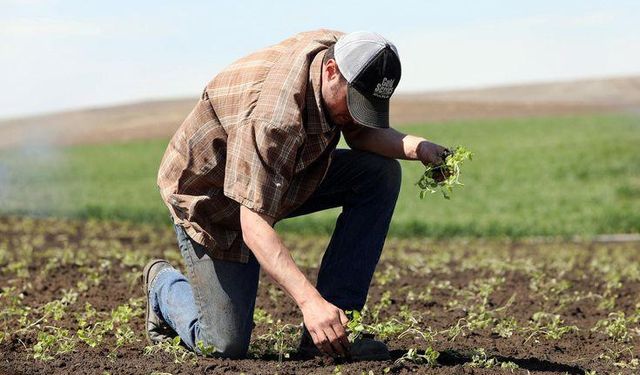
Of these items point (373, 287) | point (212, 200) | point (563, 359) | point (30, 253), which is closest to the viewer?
point (212, 200)

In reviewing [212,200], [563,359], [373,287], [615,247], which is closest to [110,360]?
[212,200]

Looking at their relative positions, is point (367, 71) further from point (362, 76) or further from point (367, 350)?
point (367, 350)

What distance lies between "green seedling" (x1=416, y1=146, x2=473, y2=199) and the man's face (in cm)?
56

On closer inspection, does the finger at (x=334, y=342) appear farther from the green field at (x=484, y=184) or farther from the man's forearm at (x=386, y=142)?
the green field at (x=484, y=184)

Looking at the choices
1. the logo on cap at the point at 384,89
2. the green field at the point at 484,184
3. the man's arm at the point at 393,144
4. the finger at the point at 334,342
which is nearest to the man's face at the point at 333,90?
the logo on cap at the point at 384,89

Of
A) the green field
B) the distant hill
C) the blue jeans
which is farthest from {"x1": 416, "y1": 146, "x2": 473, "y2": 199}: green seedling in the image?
the distant hill

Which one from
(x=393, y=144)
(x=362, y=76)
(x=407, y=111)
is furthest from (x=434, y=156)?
(x=407, y=111)

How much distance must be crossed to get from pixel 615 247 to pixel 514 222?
297 centimetres

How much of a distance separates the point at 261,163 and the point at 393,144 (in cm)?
93

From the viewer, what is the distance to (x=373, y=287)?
7.54 meters

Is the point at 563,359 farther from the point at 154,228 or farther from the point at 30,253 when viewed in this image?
the point at 154,228

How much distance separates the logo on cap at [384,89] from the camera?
4.23 meters

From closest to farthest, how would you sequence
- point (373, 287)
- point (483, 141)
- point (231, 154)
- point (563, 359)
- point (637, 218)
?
point (231, 154)
point (563, 359)
point (373, 287)
point (637, 218)
point (483, 141)

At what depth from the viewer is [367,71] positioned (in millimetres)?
4180
